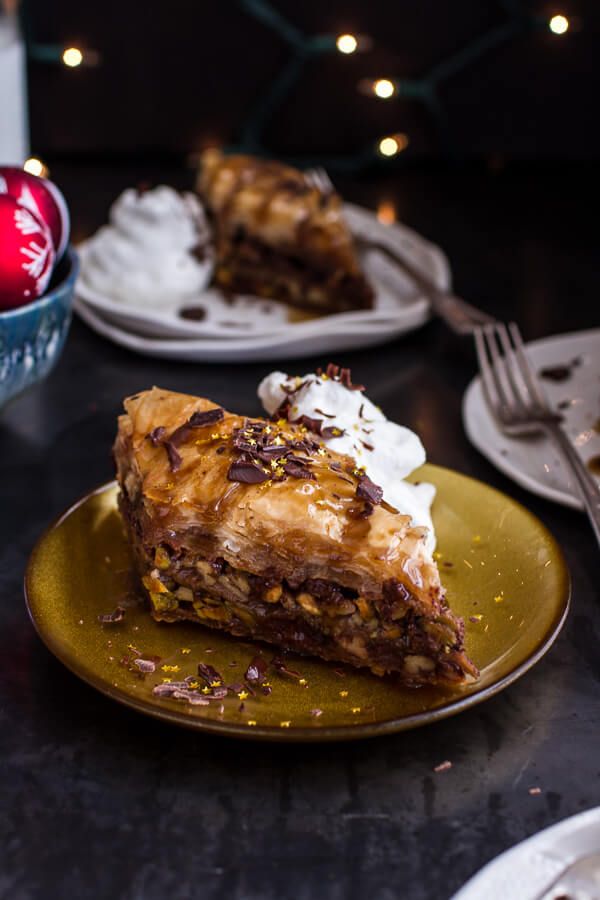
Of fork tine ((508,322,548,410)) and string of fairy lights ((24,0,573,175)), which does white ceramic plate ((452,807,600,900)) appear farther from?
string of fairy lights ((24,0,573,175))

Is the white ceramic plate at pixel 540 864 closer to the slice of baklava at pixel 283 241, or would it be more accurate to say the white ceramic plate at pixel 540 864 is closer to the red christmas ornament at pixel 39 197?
the red christmas ornament at pixel 39 197

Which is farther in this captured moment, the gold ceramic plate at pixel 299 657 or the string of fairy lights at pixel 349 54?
the string of fairy lights at pixel 349 54

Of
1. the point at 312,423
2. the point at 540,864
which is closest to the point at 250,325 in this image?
the point at 312,423

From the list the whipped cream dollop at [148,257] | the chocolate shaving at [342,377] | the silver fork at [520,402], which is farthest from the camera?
the whipped cream dollop at [148,257]

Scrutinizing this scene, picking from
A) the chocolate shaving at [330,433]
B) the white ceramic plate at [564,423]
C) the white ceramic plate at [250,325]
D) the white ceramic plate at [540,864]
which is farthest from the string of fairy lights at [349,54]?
the white ceramic plate at [540,864]

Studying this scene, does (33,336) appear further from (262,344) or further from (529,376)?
(529,376)

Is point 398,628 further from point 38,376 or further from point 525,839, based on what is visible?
point 38,376
